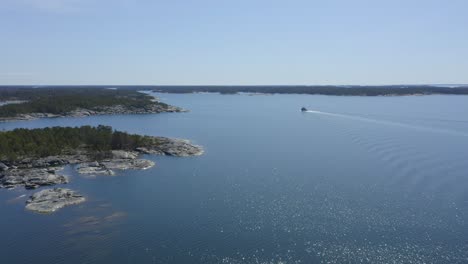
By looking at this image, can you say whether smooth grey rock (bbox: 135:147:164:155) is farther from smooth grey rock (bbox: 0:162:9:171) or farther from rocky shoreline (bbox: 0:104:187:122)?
rocky shoreline (bbox: 0:104:187:122)

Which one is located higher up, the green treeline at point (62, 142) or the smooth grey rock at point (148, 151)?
the green treeline at point (62, 142)

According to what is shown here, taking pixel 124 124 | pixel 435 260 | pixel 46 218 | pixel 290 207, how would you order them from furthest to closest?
pixel 124 124
pixel 290 207
pixel 46 218
pixel 435 260

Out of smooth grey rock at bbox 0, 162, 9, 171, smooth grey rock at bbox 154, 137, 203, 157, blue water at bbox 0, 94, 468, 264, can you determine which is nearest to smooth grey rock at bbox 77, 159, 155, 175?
blue water at bbox 0, 94, 468, 264

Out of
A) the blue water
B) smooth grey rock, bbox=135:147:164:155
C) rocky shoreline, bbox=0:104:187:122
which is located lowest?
the blue water

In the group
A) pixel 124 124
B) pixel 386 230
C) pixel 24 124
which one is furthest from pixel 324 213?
pixel 24 124

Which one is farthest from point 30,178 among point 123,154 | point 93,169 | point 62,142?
point 62,142

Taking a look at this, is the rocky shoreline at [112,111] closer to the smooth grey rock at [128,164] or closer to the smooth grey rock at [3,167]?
the smooth grey rock at [3,167]

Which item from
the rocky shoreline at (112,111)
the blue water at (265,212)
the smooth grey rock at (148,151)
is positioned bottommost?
the blue water at (265,212)

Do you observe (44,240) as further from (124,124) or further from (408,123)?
(408,123)

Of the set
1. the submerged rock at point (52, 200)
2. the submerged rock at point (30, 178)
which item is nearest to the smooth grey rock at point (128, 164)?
the submerged rock at point (30, 178)
